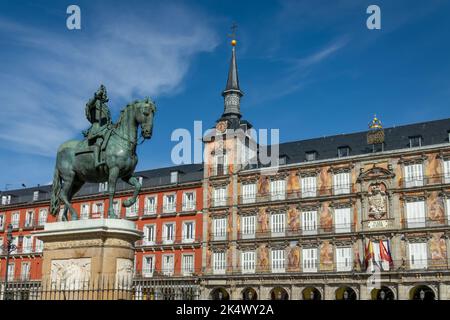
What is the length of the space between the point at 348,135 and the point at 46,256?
41.6 metres

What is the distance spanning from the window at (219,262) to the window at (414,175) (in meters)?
17.0

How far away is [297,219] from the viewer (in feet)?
157

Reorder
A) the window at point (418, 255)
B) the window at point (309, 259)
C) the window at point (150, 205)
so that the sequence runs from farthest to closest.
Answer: the window at point (150, 205), the window at point (309, 259), the window at point (418, 255)

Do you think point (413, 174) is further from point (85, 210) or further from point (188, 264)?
point (85, 210)

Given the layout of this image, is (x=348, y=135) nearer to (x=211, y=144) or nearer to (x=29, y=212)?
(x=211, y=144)

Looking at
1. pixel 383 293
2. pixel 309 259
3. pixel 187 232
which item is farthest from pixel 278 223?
pixel 383 293

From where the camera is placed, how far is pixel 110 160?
512 inches

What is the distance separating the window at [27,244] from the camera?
60.1 meters

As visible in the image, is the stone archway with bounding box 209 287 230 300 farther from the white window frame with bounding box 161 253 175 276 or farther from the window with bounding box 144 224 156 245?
the window with bounding box 144 224 156 245

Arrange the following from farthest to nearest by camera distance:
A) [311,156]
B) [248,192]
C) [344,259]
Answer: [248,192] → [311,156] → [344,259]

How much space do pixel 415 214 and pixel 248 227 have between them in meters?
14.4

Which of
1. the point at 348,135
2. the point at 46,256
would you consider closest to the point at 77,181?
the point at 46,256

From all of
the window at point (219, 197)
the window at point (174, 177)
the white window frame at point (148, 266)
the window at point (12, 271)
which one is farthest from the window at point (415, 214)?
the window at point (12, 271)

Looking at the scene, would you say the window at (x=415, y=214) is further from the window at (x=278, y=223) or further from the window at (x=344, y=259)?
the window at (x=278, y=223)
